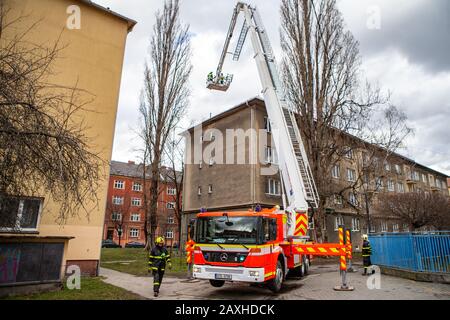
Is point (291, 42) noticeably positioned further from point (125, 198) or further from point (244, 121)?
point (125, 198)

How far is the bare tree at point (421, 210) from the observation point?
78.3 feet

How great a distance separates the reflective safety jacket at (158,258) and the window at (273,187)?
17.0 meters

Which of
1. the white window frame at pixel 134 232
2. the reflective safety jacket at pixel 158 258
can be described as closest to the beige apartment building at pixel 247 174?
the reflective safety jacket at pixel 158 258

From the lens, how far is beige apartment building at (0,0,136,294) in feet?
29.9

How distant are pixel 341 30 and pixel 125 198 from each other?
148ft

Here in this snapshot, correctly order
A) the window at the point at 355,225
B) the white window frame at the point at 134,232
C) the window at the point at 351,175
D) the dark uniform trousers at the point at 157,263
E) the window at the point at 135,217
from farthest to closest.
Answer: the window at the point at 135,217 → the white window frame at the point at 134,232 → the window at the point at 351,175 → the window at the point at 355,225 → the dark uniform trousers at the point at 157,263

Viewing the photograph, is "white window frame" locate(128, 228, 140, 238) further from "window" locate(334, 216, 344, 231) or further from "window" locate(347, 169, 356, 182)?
"window" locate(347, 169, 356, 182)

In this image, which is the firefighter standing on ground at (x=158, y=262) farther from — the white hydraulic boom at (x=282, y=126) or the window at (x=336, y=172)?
the window at (x=336, y=172)

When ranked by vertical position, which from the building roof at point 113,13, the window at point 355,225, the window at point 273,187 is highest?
the building roof at point 113,13

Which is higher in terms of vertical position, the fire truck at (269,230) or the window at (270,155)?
the window at (270,155)

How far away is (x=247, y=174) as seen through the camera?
2520 cm

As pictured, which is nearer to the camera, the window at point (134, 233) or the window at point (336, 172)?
the window at point (336, 172)

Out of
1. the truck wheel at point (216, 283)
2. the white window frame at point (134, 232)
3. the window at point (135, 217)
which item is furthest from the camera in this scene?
the window at point (135, 217)

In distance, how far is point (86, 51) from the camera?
13.0 metres
